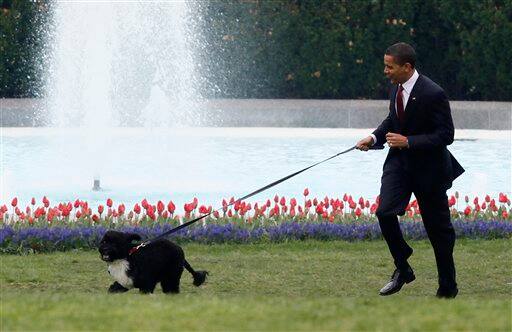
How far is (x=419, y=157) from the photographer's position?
8.20m

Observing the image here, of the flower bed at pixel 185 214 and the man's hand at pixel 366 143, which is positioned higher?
the man's hand at pixel 366 143

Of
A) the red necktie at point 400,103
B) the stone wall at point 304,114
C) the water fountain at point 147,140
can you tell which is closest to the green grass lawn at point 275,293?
the red necktie at point 400,103

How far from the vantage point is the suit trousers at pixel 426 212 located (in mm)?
8227

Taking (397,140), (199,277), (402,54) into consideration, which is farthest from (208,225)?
(402,54)

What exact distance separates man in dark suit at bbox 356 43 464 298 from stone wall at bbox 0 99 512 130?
1184 centimetres

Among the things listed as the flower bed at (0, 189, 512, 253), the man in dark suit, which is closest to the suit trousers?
the man in dark suit

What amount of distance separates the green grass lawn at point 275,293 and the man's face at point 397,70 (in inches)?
52.3

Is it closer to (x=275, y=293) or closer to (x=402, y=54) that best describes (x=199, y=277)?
(x=275, y=293)

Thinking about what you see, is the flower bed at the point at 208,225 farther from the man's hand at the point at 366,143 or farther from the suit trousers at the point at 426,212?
the suit trousers at the point at 426,212

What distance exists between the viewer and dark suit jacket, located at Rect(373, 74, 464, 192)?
812 cm

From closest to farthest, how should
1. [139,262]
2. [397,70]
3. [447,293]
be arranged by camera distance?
[139,262] < [397,70] < [447,293]

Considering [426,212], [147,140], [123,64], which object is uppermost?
[123,64]

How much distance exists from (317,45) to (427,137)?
1447 centimetres

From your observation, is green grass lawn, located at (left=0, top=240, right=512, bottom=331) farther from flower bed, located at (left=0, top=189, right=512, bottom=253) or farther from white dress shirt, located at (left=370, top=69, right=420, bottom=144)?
white dress shirt, located at (left=370, top=69, right=420, bottom=144)
